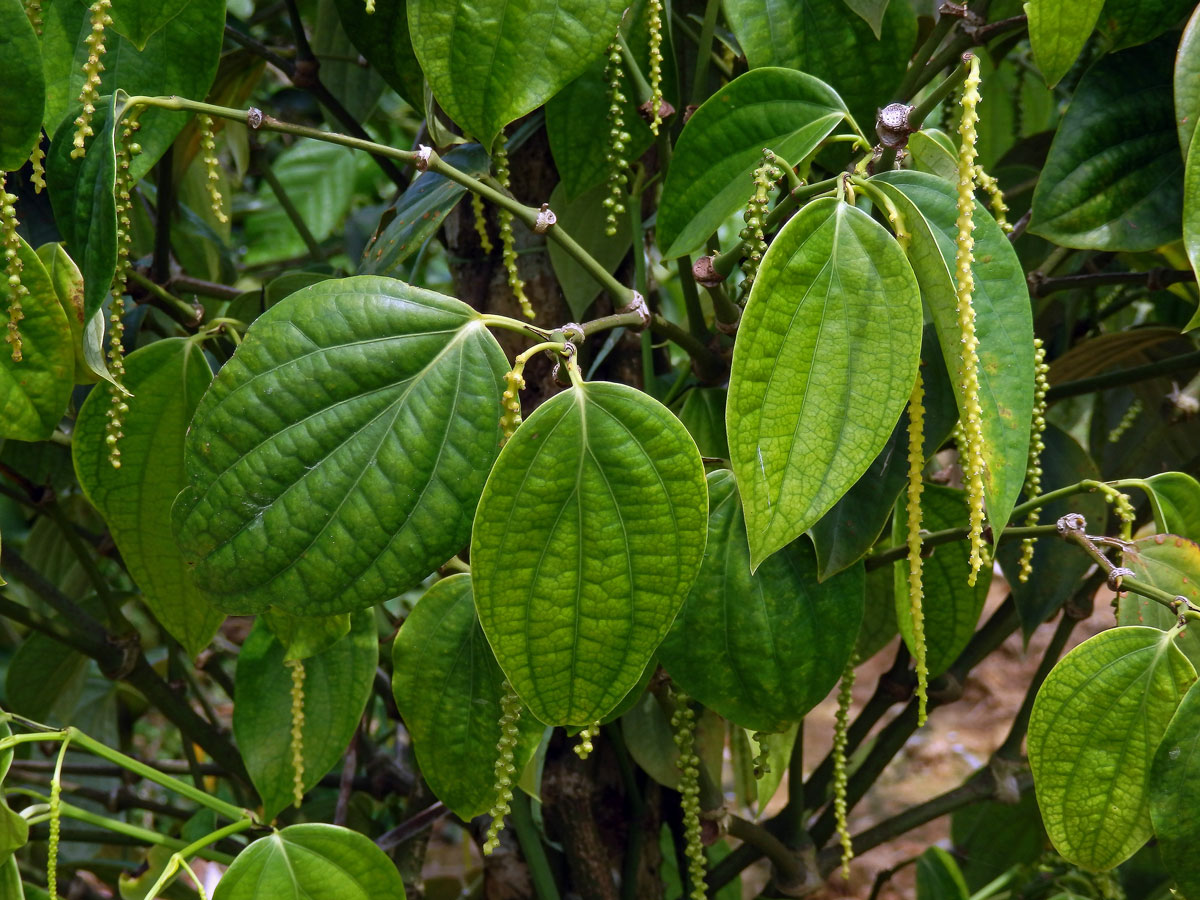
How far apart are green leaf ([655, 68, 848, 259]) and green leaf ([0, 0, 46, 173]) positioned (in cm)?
25

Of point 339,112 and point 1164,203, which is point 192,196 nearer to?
point 339,112

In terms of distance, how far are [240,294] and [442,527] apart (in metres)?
0.37

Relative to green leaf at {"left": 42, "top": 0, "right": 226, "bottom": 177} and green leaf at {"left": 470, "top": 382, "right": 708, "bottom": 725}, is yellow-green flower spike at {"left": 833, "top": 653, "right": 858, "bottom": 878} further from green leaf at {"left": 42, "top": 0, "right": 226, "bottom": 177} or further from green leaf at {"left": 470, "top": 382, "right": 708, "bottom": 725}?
green leaf at {"left": 42, "top": 0, "right": 226, "bottom": 177}

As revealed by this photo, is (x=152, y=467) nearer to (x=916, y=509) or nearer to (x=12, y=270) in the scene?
(x=12, y=270)

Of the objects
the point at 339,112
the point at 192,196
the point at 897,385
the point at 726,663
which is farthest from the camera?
the point at 192,196

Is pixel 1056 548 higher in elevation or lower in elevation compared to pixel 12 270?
lower

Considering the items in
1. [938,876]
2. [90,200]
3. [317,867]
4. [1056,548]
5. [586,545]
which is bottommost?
[938,876]

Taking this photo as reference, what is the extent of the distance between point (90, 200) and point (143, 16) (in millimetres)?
75

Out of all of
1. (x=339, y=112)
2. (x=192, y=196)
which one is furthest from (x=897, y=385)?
(x=192, y=196)

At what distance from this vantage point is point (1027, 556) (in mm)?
534

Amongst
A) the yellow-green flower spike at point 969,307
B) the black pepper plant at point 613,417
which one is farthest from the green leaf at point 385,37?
the yellow-green flower spike at point 969,307

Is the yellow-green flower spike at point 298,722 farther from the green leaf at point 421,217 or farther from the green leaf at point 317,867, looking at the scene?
the green leaf at point 421,217

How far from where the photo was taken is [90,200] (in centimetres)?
44

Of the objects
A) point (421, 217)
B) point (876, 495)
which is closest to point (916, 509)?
point (876, 495)
